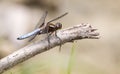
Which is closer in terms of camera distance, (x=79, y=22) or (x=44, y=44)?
(x=44, y=44)

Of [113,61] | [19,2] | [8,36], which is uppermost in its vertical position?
[19,2]

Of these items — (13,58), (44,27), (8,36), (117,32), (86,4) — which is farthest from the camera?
(86,4)

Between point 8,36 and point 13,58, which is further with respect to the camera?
point 8,36

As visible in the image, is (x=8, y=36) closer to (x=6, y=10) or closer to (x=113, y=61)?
(x=6, y=10)

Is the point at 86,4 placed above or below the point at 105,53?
above

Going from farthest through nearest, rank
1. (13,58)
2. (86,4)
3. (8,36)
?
(86,4)
(8,36)
(13,58)

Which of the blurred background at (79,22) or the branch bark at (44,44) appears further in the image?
the blurred background at (79,22)

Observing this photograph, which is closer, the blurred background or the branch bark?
the branch bark

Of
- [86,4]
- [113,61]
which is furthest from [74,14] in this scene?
[113,61]
